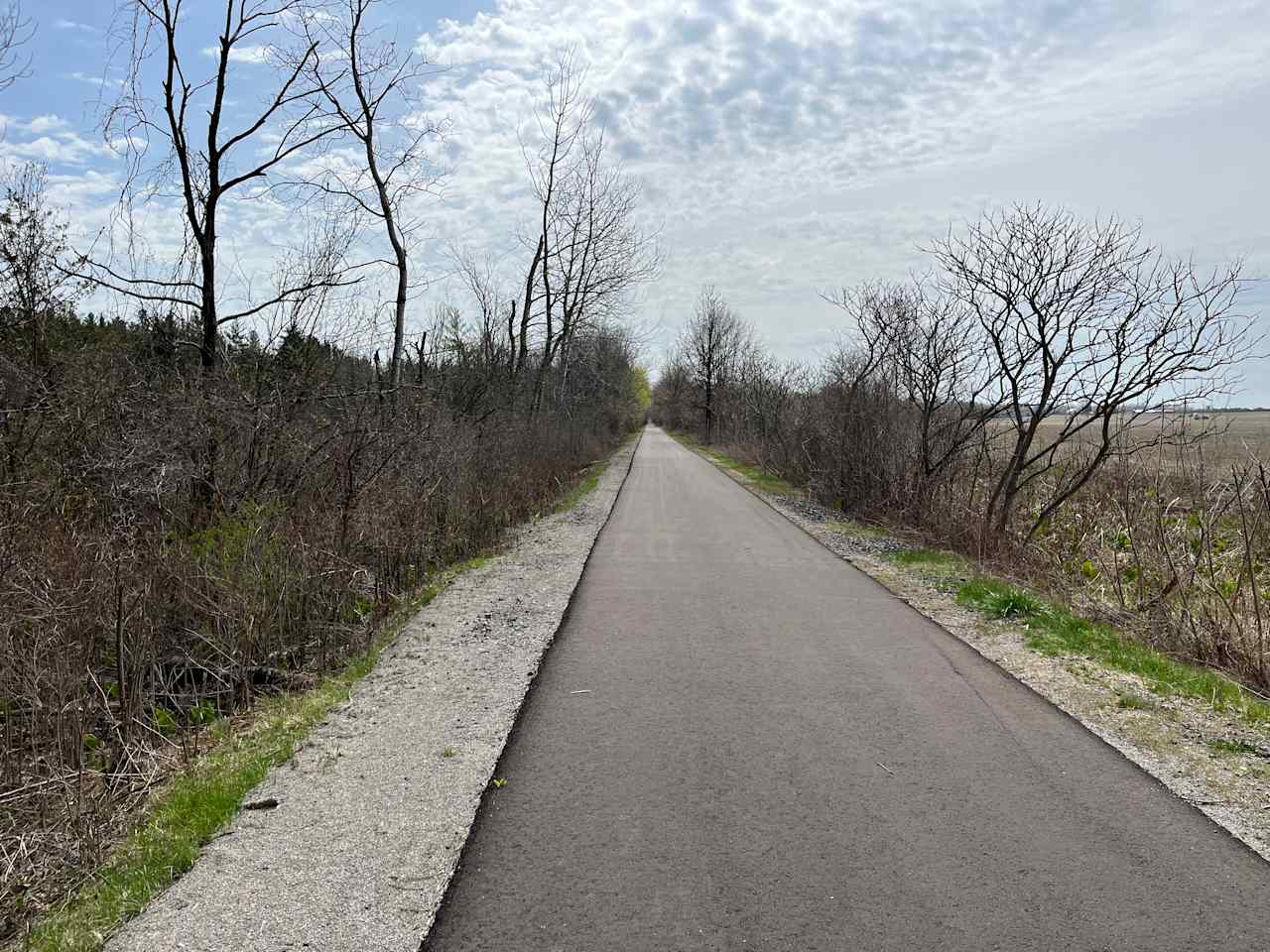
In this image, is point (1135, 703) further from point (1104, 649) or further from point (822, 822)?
point (822, 822)

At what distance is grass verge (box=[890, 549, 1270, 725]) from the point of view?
637 centimetres

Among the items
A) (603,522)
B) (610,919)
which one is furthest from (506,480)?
(610,919)

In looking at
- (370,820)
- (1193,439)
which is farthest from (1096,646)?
(370,820)

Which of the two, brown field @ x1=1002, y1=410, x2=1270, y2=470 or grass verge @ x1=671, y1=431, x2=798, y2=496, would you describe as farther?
grass verge @ x1=671, y1=431, x2=798, y2=496

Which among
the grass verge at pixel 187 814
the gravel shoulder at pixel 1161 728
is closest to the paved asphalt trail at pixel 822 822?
the gravel shoulder at pixel 1161 728

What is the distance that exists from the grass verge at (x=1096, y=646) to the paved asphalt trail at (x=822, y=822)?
1.06 meters

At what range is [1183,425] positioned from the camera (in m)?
10.6

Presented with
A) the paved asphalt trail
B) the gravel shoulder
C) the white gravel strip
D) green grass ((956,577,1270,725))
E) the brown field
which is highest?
the brown field

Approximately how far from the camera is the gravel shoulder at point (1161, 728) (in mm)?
4578

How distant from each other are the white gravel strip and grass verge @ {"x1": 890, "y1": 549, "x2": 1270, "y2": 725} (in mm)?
4544

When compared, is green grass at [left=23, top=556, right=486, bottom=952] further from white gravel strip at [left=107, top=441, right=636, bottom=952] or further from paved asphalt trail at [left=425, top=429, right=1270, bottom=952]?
paved asphalt trail at [left=425, top=429, right=1270, bottom=952]

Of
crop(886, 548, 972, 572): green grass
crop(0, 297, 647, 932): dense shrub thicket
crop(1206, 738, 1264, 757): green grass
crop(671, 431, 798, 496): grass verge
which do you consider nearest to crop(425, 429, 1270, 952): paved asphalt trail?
crop(1206, 738, 1264, 757): green grass

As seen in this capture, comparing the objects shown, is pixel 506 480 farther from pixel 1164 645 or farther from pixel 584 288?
pixel 584 288

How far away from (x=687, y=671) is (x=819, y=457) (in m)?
16.7
